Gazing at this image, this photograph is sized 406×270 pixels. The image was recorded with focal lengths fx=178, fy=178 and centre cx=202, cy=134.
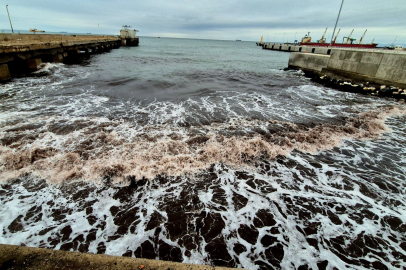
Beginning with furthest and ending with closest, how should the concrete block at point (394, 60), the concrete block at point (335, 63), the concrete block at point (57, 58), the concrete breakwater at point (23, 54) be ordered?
the concrete block at point (57, 58) < the concrete block at point (335, 63) < the concrete breakwater at point (23, 54) < the concrete block at point (394, 60)

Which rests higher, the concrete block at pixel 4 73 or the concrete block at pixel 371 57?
the concrete block at pixel 371 57

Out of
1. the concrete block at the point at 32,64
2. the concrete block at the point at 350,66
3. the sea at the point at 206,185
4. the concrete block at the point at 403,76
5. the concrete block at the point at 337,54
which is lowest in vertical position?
the sea at the point at 206,185

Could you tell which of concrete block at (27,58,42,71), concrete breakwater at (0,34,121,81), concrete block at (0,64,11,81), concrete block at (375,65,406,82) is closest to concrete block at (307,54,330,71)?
concrete block at (375,65,406,82)

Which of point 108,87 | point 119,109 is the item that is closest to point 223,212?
point 119,109

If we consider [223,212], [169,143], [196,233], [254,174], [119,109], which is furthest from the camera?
[119,109]

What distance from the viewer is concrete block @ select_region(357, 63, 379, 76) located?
12820mm

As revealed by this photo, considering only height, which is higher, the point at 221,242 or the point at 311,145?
the point at 311,145

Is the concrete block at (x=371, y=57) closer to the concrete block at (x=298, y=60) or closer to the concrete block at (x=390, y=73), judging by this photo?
the concrete block at (x=390, y=73)

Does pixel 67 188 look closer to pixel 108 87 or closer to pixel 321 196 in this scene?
pixel 321 196

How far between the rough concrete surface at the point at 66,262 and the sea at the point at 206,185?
46.7 inches

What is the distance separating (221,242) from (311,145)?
4830 millimetres

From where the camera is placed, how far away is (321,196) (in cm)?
412

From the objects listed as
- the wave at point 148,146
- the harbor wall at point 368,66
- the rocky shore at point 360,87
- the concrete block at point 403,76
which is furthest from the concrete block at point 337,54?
the wave at point 148,146

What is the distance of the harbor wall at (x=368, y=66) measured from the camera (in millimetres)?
11633
